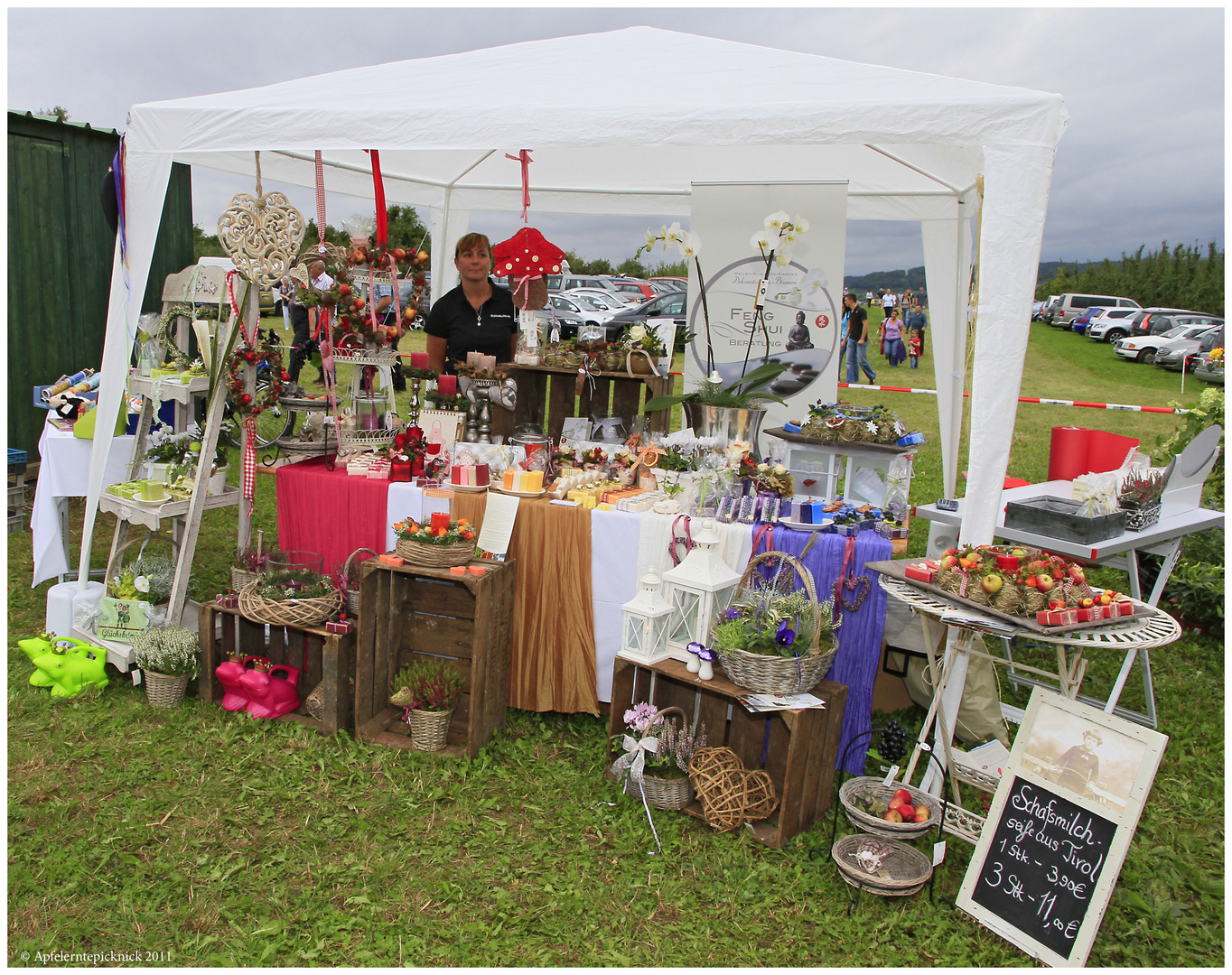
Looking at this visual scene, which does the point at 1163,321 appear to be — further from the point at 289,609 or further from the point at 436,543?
the point at 289,609

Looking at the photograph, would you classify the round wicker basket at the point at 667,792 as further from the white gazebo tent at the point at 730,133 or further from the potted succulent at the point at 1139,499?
the potted succulent at the point at 1139,499

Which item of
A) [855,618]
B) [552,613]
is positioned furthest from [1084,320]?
[552,613]

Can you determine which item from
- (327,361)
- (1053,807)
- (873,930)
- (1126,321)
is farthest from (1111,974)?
(1126,321)

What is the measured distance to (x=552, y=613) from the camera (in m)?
3.69

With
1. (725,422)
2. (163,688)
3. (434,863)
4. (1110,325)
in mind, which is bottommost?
(434,863)

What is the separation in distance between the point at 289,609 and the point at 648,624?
148cm

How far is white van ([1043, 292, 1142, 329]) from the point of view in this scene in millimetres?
24422

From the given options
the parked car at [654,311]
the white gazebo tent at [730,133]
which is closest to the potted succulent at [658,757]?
the white gazebo tent at [730,133]

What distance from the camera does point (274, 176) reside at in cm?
582

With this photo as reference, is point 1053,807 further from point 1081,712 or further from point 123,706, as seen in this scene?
point 123,706

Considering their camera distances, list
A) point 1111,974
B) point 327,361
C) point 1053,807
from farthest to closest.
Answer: point 327,361
point 1053,807
point 1111,974

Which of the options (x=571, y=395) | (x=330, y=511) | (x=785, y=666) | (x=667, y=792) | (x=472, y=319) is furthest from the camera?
(x=472, y=319)

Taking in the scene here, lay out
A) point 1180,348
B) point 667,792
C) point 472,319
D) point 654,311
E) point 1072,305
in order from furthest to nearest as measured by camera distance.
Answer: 1. point 1072,305
2. point 1180,348
3. point 654,311
4. point 472,319
5. point 667,792

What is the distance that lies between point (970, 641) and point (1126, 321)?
2249cm
